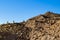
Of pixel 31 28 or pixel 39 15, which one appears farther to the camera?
pixel 39 15

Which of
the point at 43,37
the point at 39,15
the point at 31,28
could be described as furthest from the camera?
the point at 39,15

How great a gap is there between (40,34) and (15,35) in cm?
277

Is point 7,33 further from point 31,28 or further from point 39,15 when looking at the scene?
point 39,15

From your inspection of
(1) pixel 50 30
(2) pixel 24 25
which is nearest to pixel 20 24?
(2) pixel 24 25

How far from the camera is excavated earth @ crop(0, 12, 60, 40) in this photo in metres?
24.8

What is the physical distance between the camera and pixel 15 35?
2566 cm

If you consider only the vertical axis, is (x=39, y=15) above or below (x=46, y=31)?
above

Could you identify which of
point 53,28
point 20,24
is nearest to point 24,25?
point 20,24

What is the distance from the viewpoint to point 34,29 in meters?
26.5

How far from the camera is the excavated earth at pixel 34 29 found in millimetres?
24780

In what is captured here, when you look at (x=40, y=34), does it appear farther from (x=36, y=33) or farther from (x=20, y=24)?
(x=20, y=24)

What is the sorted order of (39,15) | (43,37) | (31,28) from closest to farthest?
1. (43,37)
2. (31,28)
3. (39,15)

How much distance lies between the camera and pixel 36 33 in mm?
25719

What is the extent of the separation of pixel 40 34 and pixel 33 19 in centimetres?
373
